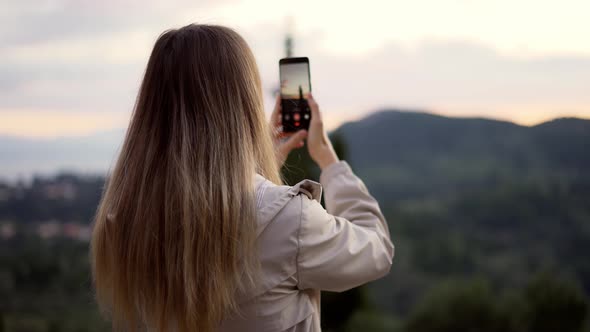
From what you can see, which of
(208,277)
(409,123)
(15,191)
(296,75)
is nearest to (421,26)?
(409,123)

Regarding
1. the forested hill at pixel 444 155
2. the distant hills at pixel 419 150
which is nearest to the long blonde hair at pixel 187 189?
the distant hills at pixel 419 150

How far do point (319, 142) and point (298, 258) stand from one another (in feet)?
1.02

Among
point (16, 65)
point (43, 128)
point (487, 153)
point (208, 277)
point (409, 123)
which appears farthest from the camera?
point (487, 153)

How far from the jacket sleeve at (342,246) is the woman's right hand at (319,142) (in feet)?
0.40

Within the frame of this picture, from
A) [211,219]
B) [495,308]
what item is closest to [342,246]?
[211,219]

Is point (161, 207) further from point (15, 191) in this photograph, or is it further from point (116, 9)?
point (15, 191)

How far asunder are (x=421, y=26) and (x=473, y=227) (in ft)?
15.0

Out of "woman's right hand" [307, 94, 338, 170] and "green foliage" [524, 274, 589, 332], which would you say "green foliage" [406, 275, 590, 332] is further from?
"woman's right hand" [307, 94, 338, 170]

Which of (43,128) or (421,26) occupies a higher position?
(421,26)

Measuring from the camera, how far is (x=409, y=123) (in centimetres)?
766

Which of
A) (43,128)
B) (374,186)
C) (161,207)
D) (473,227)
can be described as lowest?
(473,227)

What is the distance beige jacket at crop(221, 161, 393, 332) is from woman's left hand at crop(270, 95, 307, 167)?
26 cm

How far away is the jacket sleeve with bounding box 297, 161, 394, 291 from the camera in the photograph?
3.39 ft

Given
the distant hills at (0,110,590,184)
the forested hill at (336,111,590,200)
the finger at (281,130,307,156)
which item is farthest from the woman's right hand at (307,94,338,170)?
the forested hill at (336,111,590,200)
